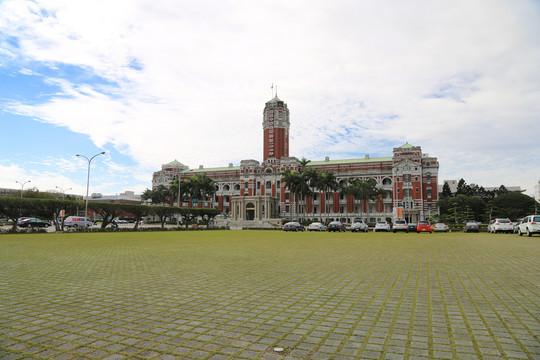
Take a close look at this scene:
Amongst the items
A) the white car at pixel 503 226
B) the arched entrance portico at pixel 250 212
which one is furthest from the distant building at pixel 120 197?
the white car at pixel 503 226

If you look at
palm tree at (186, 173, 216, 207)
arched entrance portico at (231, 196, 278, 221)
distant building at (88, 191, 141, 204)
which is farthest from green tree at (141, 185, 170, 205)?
distant building at (88, 191, 141, 204)

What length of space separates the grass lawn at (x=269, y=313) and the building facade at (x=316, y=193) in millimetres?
73715

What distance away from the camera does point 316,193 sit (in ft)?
316

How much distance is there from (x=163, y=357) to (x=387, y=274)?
7.19m

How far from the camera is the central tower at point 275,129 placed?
101m

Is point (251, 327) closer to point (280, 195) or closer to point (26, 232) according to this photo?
point (26, 232)

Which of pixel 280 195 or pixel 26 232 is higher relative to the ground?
pixel 280 195

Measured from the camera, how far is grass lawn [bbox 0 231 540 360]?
421cm

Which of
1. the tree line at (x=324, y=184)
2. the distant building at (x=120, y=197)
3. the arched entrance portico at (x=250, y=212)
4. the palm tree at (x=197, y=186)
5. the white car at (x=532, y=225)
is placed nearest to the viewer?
the white car at (x=532, y=225)

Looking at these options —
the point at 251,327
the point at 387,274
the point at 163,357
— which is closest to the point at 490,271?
the point at 387,274

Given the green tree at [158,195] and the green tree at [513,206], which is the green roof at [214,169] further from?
the green tree at [513,206]

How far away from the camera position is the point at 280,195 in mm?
96750

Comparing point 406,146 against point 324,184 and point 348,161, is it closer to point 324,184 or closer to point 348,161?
point 348,161

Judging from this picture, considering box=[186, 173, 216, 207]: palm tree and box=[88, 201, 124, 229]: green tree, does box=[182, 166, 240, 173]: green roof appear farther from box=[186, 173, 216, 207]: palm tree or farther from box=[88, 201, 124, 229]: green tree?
box=[88, 201, 124, 229]: green tree
